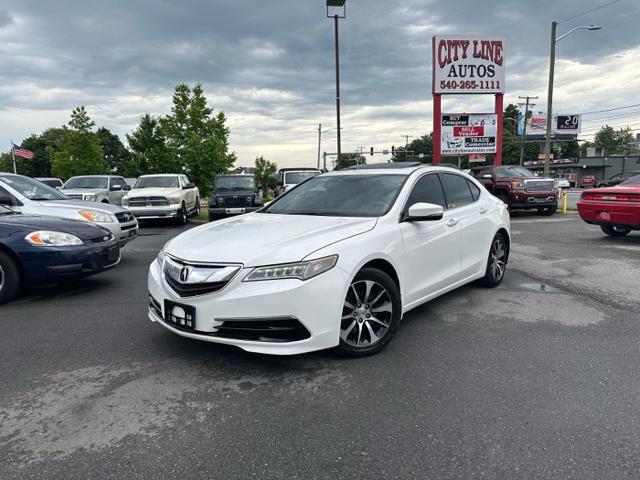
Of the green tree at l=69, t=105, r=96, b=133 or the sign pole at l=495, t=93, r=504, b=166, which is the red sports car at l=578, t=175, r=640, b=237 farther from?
the green tree at l=69, t=105, r=96, b=133

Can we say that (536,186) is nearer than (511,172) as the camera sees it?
Yes

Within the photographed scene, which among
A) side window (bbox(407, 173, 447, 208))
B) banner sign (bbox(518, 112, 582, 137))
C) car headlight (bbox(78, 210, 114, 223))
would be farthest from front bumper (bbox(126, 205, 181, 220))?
banner sign (bbox(518, 112, 582, 137))

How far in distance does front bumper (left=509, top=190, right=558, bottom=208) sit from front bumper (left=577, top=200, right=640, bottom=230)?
234 inches

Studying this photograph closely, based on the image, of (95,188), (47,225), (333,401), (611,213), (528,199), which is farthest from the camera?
(528,199)

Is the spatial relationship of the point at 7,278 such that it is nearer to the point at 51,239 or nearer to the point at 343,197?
the point at 51,239

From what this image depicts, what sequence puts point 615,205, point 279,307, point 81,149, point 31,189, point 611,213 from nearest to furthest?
point 279,307, point 31,189, point 615,205, point 611,213, point 81,149

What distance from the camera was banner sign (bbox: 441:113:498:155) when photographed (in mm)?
19000

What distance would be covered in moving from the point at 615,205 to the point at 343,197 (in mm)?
7338

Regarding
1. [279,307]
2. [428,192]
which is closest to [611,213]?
[428,192]

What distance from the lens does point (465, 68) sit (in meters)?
18.3

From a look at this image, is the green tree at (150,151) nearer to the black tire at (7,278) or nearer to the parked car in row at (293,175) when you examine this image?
the parked car in row at (293,175)

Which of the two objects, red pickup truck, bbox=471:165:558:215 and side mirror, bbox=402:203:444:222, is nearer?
side mirror, bbox=402:203:444:222

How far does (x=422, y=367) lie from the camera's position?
3.59 m

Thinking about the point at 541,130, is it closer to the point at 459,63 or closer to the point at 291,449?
the point at 459,63
